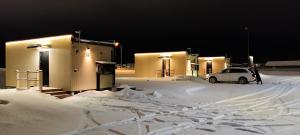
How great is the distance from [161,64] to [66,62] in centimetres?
1963

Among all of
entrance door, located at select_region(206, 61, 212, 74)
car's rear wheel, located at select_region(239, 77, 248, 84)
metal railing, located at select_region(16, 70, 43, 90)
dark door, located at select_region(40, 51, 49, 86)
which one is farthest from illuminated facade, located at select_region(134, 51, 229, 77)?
dark door, located at select_region(40, 51, 49, 86)

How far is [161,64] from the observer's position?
3572 centimetres

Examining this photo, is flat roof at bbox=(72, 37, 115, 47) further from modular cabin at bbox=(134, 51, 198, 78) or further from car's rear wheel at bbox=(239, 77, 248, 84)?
modular cabin at bbox=(134, 51, 198, 78)

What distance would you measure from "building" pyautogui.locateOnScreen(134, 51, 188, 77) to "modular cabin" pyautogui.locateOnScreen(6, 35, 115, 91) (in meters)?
15.8

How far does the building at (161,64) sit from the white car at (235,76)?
24.2 feet

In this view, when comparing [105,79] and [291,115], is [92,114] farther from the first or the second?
[105,79]

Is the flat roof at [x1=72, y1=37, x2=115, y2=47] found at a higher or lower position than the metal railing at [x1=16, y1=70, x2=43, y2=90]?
higher

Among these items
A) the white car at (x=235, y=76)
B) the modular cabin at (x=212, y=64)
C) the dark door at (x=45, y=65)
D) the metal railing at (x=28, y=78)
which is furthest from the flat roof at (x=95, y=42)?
the modular cabin at (x=212, y=64)

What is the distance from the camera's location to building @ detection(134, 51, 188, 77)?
113ft

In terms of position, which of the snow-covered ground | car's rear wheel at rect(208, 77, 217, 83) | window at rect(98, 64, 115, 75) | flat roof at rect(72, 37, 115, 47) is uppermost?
flat roof at rect(72, 37, 115, 47)

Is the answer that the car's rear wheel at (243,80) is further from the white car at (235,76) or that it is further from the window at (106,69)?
the window at (106,69)

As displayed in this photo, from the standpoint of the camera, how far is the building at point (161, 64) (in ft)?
113

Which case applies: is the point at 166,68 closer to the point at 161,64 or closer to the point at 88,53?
the point at 161,64

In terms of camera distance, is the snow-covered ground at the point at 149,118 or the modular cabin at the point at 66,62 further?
the modular cabin at the point at 66,62
